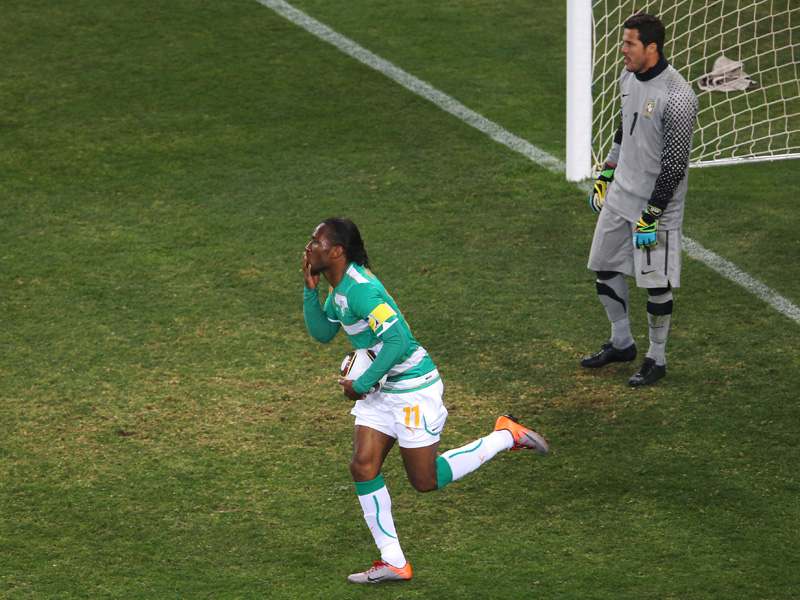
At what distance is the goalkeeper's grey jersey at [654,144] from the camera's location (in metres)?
5.62

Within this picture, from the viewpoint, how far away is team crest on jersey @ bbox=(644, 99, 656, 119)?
568 cm

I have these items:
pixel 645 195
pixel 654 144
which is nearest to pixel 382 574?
pixel 645 195

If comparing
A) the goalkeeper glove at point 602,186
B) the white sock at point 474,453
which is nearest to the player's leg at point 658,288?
the goalkeeper glove at point 602,186

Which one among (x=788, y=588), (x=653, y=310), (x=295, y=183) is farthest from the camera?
(x=295, y=183)

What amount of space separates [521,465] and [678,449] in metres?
0.85

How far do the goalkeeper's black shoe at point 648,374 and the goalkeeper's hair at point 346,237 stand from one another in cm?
234

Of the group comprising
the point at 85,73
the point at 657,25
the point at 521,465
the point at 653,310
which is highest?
the point at 657,25

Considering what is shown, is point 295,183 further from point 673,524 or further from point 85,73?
point 673,524

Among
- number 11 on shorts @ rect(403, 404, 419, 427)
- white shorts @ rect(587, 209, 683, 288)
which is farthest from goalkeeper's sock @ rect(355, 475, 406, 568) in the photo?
white shorts @ rect(587, 209, 683, 288)

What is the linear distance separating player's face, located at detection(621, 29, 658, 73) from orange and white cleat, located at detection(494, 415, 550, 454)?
2.13m

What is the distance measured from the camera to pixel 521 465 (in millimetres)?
5398

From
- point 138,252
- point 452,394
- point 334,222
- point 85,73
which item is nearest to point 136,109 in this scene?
point 85,73

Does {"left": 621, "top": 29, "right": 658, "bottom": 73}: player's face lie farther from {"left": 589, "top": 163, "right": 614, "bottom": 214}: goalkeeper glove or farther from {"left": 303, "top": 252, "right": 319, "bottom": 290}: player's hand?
{"left": 303, "top": 252, "right": 319, "bottom": 290}: player's hand

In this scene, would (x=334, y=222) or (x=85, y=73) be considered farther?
(x=85, y=73)
